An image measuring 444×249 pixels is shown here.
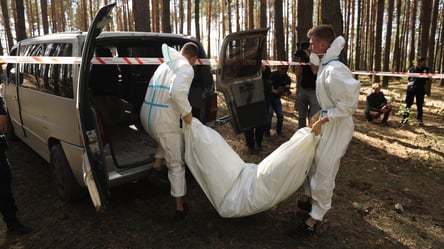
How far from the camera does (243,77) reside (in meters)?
4.21

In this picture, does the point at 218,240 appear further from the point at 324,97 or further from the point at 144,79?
the point at 144,79

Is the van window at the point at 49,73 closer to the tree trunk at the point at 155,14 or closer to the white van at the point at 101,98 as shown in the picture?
the white van at the point at 101,98

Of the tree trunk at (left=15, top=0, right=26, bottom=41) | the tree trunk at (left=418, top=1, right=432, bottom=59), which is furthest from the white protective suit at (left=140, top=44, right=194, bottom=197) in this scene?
the tree trunk at (left=418, top=1, right=432, bottom=59)

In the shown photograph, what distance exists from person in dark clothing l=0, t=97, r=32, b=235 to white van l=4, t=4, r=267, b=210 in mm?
544

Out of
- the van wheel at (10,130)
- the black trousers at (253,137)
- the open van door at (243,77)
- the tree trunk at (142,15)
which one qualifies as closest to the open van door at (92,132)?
the open van door at (243,77)

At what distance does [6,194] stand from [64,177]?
588mm

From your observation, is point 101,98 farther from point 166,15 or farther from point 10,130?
point 166,15

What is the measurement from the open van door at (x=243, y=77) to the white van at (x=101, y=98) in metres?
0.01

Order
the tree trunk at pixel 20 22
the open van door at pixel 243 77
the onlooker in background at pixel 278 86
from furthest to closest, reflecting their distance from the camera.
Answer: the tree trunk at pixel 20 22, the onlooker in background at pixel 278 86, the open van door at pixel 243 77

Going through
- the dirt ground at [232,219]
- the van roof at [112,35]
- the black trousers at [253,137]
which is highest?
the van roof at [112,35]

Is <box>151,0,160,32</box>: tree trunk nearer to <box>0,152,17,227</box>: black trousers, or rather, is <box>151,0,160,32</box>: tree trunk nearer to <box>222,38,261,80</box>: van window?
<box>222,38,261,80</box>: van window

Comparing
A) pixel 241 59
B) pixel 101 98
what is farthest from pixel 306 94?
pixel 101 98

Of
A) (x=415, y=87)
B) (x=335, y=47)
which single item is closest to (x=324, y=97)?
(x=335, y=47)

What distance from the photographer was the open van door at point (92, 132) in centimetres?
276
